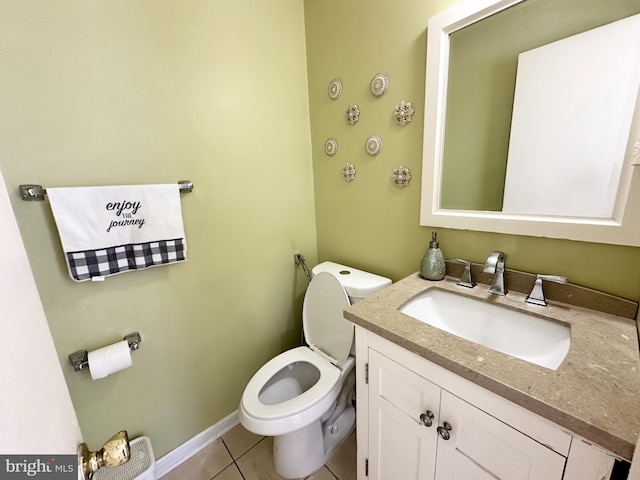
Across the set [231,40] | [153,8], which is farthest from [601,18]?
[153,8]

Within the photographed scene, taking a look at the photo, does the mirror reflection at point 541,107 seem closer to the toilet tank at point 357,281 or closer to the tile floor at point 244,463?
the toilet tank at point 357,281

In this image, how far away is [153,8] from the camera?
955 mm

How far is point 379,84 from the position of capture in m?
1.12

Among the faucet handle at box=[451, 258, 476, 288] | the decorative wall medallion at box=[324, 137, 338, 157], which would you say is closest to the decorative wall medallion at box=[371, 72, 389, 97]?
the decorative wall medallion at box=[324, 137, 338, 157]

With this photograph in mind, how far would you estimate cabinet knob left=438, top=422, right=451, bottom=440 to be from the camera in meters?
0.65

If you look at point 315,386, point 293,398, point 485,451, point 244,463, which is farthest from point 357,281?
point 244,463

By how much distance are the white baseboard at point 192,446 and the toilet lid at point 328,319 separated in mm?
642

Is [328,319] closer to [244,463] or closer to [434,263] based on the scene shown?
[434,263]

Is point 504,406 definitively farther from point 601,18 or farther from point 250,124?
point 250,124

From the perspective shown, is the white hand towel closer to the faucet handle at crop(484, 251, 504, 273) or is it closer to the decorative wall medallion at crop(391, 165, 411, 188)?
the decorative wall medallion at crop(391, 165, 411, 188)

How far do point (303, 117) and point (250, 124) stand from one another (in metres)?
0.34

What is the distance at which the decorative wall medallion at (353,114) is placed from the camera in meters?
1.22

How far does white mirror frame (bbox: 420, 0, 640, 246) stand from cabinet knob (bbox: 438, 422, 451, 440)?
2.09 ft

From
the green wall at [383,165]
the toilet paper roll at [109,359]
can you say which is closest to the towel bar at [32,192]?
the toilet paper roll at [109,359]
